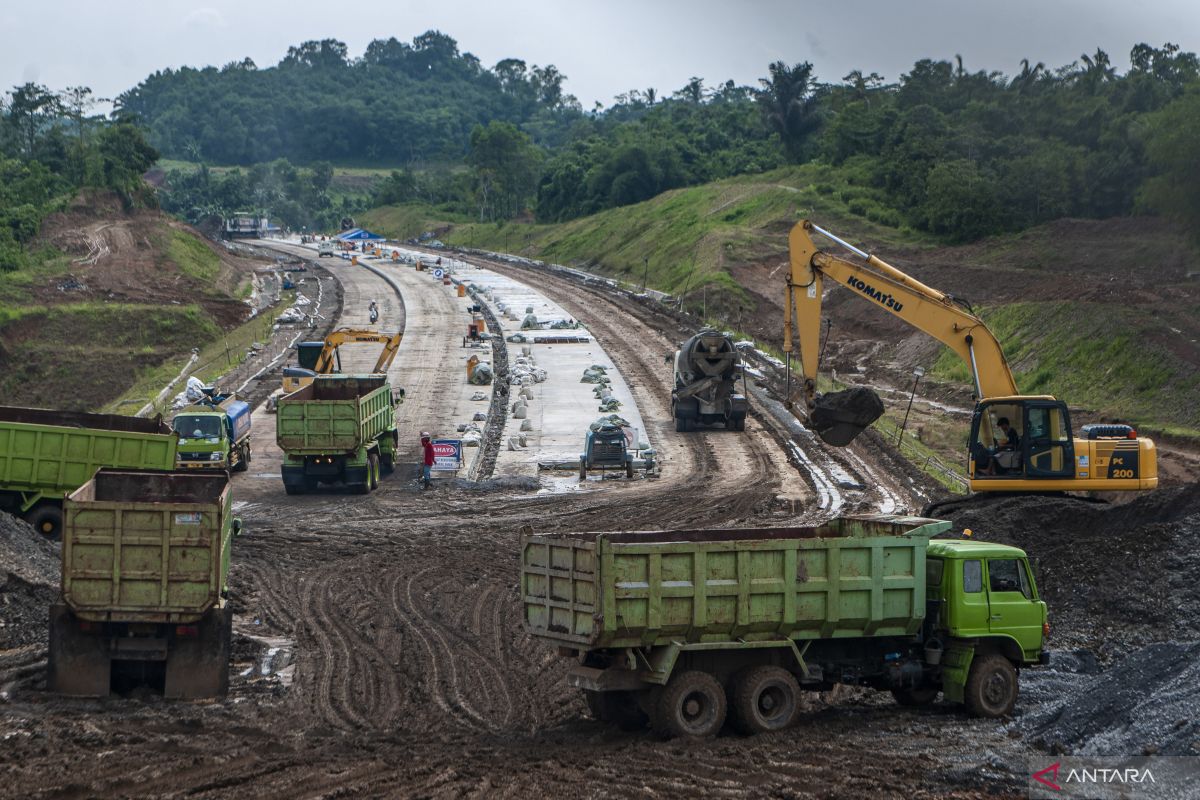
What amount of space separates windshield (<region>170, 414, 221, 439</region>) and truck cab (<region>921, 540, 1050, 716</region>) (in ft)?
78.2

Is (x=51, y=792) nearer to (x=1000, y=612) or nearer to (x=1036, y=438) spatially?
(x=1000, y=612)

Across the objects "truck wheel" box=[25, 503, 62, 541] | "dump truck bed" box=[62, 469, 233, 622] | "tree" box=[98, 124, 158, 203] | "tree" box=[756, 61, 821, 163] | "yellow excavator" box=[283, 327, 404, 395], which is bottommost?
"truck wheel" box=[25, 503, 62, 541]

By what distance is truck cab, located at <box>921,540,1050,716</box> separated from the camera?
15.9 m

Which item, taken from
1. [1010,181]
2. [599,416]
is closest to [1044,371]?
[599,416]

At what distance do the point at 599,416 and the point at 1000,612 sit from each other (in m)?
31.1

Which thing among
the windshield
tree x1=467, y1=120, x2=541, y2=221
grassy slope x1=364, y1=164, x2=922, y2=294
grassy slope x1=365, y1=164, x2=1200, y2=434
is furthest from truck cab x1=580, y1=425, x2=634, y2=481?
tree x1=467, y1=120, x2=541, y2=221

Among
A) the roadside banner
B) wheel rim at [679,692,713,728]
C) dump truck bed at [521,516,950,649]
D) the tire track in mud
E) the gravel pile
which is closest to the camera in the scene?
dump truck bed at [521,516,950,649]

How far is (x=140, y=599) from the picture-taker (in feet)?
53.1

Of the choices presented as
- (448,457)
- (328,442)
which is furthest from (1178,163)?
(328,442)

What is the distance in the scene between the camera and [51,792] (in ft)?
39.9

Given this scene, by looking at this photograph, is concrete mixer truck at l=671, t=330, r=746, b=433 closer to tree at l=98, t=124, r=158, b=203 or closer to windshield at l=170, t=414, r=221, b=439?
windshield at l=170, t=414, r=221, b=439

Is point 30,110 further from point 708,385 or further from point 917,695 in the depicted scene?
point 917,695

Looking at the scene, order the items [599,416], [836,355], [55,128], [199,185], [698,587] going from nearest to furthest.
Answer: [698,587]
[599,416]
[836,355]
[55,128]
[199,185]

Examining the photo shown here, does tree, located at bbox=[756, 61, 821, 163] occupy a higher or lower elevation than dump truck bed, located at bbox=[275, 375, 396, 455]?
higher
